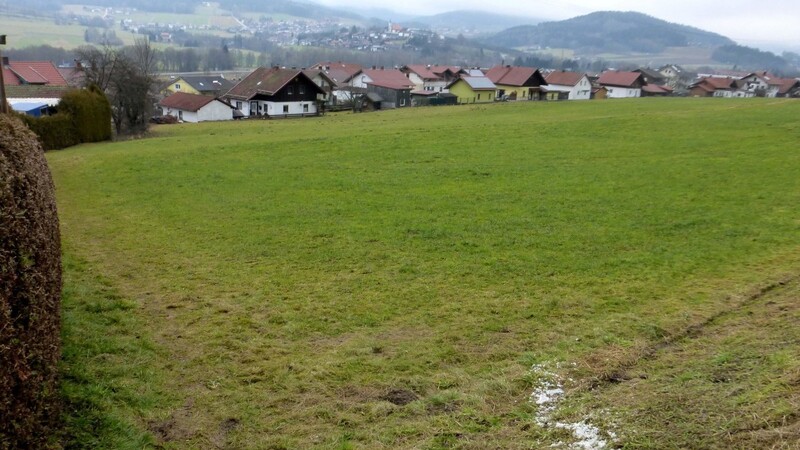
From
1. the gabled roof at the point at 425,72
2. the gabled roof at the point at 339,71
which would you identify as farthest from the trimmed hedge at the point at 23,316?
the gabled roof at the point at 425,72

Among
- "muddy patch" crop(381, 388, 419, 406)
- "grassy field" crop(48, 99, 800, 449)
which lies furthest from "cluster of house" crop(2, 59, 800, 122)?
"muddy patch" crop(381, 388, 419, 406)

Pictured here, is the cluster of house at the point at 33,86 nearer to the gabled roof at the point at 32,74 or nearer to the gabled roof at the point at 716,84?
the gabled roof at the point at 32,74

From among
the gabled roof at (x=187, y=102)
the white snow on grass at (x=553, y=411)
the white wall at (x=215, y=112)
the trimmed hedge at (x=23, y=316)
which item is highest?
the gabled roof at (x=187, y=102)

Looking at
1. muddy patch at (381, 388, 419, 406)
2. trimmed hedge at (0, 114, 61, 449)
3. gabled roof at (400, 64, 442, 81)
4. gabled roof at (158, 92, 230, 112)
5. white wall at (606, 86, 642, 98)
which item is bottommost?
muddy patch at (381, 388, 419, 406)

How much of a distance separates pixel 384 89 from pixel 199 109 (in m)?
28.0

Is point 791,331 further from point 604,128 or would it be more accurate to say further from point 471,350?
point 604,128

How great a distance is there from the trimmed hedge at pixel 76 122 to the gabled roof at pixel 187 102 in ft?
73.2

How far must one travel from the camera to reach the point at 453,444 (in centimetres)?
506

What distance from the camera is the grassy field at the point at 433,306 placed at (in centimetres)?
540

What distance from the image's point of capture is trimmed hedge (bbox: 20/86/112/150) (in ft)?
94.1

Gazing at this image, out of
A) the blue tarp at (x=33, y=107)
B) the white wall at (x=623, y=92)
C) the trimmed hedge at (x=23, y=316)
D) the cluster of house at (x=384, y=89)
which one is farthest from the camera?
the white wall at (x=623, y=92)

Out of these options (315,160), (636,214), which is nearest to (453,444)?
(636,214)

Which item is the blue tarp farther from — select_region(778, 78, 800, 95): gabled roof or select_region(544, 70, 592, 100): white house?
select_region(778, 78, 800, 95): gabled roof

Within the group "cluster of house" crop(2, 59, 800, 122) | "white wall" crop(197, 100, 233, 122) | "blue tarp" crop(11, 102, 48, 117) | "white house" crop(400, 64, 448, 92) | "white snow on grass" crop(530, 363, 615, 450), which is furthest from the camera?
"white house" crop(400, 64, 448, 92)
